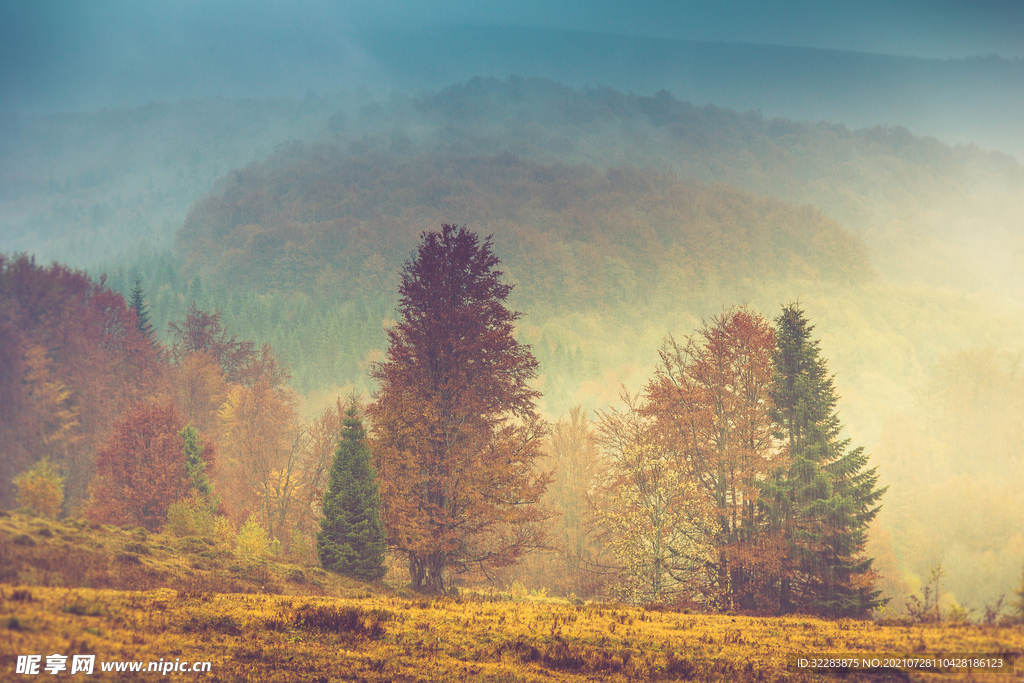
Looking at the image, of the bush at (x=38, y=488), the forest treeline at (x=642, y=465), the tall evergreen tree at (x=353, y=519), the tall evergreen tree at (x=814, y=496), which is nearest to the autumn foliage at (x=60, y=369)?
the forest treeline at (x=642, y=465)

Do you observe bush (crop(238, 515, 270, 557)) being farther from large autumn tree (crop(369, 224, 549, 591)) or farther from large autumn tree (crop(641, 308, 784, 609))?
large autumn tree (crop(641, 308, 784, 609))

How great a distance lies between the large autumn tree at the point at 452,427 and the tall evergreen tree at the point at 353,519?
37.7 inches

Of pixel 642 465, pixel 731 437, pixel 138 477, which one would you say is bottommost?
pixel 138 477

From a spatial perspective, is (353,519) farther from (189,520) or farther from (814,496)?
(814,496)

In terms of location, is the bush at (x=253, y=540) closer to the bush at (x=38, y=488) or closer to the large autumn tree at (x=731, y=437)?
the bush at (x=38, y=488)

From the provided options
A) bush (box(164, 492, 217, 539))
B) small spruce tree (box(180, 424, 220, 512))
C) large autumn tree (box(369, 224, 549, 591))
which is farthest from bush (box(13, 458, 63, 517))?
large autumn tree (box(369, 224, 549, 591))

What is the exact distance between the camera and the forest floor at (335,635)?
10.4 meters

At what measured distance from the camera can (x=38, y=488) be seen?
3059 cm

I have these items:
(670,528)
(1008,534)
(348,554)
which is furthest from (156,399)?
(1008,534)

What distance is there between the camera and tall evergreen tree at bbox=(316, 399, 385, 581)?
23.8m

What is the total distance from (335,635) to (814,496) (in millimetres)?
23373

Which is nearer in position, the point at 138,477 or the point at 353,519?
the point at 353,519

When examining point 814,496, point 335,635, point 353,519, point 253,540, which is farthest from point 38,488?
point 814,496

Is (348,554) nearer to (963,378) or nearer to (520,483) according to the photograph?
(520,483)
